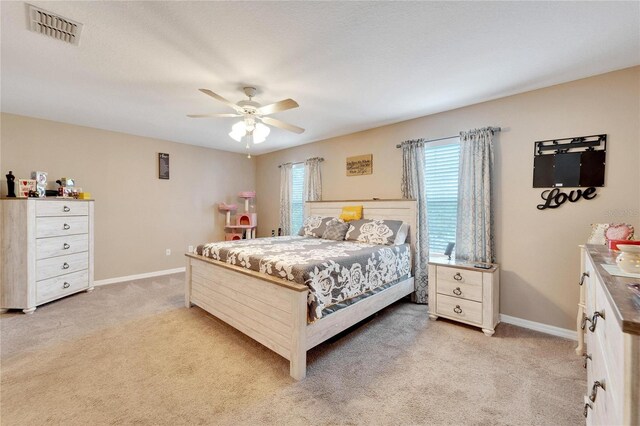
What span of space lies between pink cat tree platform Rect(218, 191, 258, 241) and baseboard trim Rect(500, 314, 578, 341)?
4.57 meters

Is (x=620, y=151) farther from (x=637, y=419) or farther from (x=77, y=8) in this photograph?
(x=77, y=8)

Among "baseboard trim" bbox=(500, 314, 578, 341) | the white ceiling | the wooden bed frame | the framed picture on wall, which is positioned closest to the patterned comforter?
the wooden bed frame

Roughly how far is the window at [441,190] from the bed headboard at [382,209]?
26cm

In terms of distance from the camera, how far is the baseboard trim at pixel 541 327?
8.54 feet

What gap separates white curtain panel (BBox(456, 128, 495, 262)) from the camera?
300 cm

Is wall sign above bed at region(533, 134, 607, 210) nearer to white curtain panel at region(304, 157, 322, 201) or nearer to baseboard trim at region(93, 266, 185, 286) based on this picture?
white curtain panel at region(304, 157, 322, 201)

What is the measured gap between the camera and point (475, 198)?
308cm

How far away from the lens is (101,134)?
168 inches

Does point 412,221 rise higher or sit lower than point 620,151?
lower

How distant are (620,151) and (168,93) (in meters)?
4.40

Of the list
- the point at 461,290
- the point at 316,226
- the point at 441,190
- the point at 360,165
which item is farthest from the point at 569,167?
the point at 316,226

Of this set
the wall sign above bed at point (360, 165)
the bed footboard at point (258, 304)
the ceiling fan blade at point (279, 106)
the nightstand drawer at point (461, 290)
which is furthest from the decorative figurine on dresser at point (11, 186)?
the nightstand drawer at point (461, 290)

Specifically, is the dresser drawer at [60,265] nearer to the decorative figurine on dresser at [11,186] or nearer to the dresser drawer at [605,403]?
the decorative figurine on dresser at [11,186]

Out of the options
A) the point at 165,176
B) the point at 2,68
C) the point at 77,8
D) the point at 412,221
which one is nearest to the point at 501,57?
the point at 412,221
